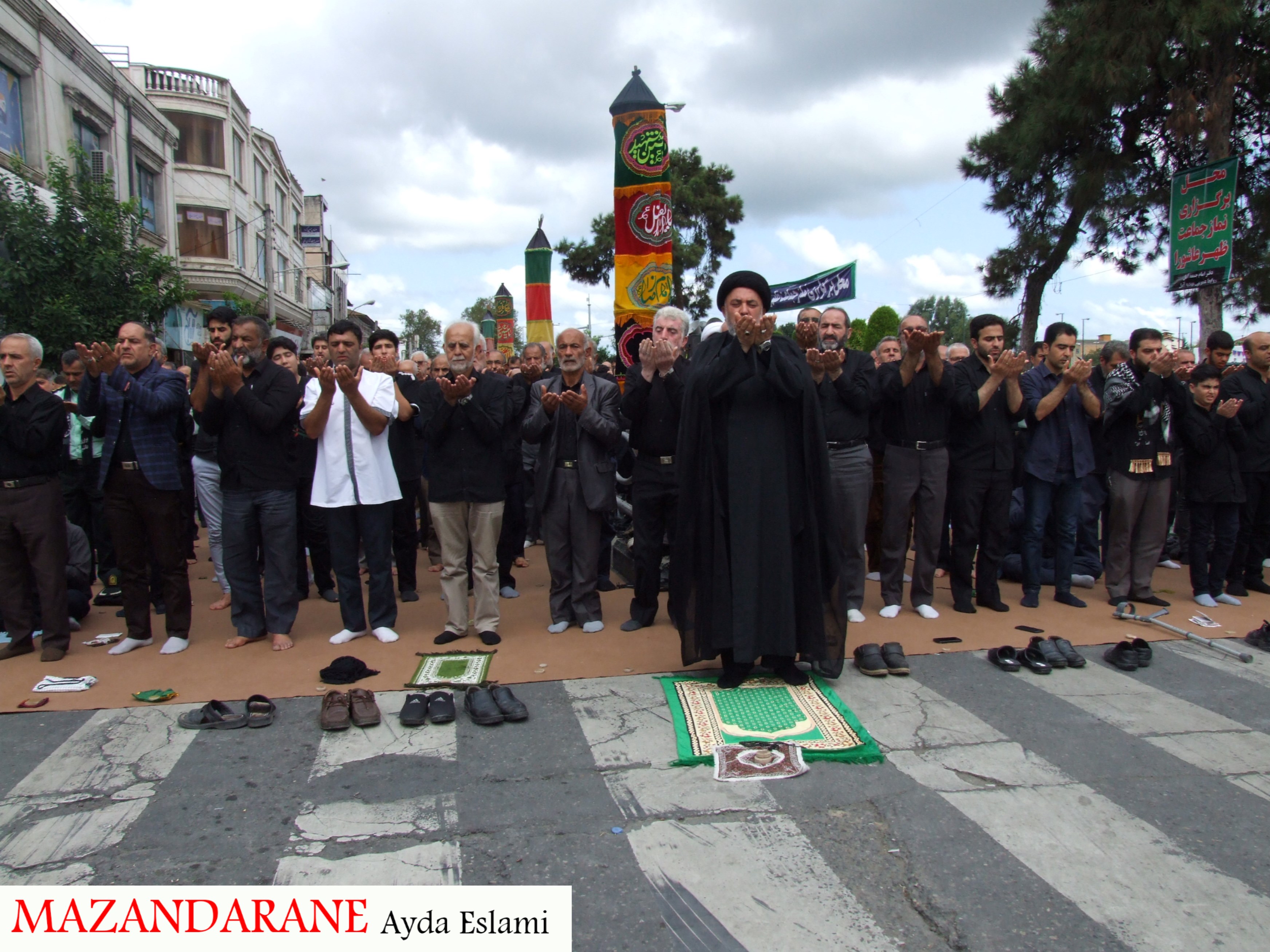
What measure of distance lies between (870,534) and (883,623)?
1.48 meters

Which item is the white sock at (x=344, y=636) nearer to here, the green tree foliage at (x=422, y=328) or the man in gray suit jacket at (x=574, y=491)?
→ the man in gray suit jacket at (x=574, y=491)

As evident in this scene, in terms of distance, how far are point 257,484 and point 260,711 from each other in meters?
1.76

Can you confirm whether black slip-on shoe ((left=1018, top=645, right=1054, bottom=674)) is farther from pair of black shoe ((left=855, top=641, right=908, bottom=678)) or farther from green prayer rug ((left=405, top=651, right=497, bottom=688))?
green prayer rug ((left=405, top=651, right=497, bottom=688))

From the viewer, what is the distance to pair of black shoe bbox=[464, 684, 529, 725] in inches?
155

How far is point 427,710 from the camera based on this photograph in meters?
4.05

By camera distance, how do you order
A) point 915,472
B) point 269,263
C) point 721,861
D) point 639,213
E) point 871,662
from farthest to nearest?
point 269,263, point 639,213, point 915,472, point 871,662, point 721,861

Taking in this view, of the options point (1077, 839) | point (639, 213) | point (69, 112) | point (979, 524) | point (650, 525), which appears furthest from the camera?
point (69, 112)

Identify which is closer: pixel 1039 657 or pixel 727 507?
pixel 727 507

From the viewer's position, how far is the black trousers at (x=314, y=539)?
21.6 ft

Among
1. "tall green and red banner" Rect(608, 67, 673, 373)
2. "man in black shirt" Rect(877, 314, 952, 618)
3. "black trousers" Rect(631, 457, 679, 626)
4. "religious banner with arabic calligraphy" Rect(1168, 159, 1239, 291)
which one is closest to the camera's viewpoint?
"black trousers" Rect(631, 457, 679, 626)

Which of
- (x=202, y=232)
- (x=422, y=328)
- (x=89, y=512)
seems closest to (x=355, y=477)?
(x=89, y=512)

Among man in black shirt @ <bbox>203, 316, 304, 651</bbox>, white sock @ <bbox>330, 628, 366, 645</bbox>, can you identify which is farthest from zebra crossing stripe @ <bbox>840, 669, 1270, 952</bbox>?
man in black shirt @ <bbox>203, 316, 304, 651</bbox>

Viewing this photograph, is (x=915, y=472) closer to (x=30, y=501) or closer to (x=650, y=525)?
(x=650, y=525)

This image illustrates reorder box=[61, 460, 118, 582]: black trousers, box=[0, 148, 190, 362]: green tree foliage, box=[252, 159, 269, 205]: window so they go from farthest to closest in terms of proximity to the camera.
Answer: box=[252, 159, 269, 205]: window < box=[0, 148, 190, 362]: green tree foliage < box=[61, 460, 118, 582]: black trousers
